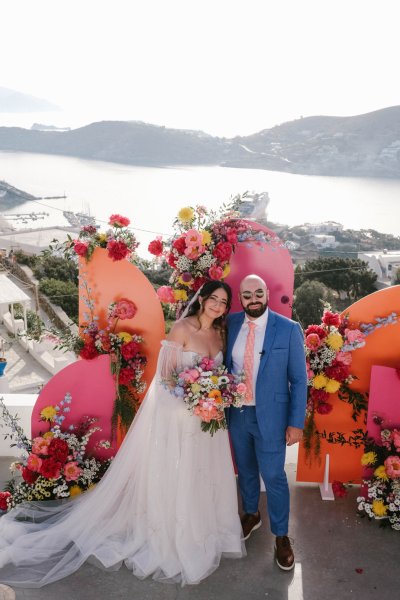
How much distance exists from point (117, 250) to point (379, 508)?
8.44 feet

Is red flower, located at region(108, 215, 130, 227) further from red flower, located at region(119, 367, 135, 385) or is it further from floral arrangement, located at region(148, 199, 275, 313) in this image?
red flower, located at region(119, 367, 135, 385)

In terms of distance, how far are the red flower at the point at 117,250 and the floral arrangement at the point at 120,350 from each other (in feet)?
1.07

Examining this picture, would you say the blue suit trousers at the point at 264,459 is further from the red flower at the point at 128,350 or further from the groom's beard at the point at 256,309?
the red flower at the point at 128,350

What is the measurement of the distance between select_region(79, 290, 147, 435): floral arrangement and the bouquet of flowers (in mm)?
733

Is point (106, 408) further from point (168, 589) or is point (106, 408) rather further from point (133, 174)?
point (133, 174)

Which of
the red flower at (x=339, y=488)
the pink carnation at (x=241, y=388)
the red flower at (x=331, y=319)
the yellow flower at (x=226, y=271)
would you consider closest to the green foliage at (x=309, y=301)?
the red flower at (x=339, y=488)

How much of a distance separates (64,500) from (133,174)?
4025 inches

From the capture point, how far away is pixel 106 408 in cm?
407

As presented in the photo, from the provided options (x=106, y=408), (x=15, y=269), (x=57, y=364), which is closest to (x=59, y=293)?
(x=15, y=269)

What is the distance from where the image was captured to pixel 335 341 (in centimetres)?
375

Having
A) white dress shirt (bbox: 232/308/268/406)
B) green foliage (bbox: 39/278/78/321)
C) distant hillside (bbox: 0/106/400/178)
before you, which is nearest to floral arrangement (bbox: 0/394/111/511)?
white dress shirt (bbox: 232/308/268/406)

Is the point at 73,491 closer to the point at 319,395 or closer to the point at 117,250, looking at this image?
the point at 117,250

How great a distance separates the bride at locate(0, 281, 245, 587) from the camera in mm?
3281

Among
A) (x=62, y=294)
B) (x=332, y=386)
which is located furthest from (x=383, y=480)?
(x=62, y=294)
